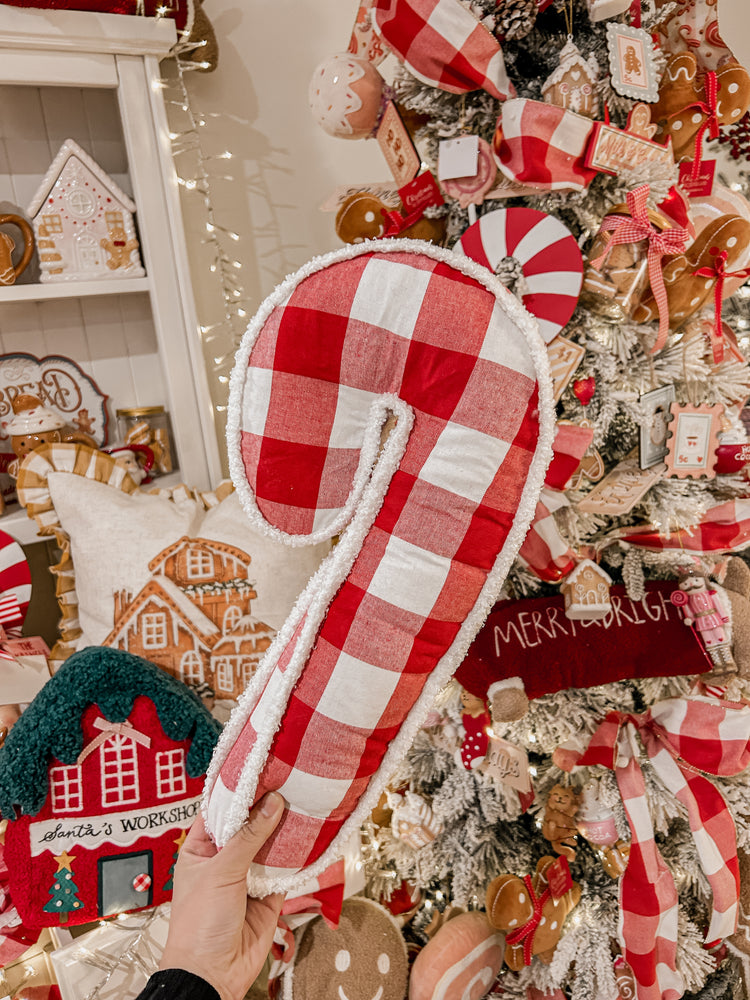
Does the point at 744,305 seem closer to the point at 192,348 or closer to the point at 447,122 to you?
the point at 447,122

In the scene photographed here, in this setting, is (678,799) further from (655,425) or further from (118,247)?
(118,247)

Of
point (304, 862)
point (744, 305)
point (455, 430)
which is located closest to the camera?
point (455, 430)

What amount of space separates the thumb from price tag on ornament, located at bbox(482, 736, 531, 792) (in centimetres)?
48

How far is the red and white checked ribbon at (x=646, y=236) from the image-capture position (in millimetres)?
820

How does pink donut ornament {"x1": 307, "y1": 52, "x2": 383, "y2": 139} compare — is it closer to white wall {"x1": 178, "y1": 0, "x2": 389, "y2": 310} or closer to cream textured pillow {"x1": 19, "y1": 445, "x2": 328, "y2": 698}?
Answer: white wall {"x1": 178, "y1": 0, "x2": 389, "y2": 310}

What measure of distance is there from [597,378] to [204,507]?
674 mm

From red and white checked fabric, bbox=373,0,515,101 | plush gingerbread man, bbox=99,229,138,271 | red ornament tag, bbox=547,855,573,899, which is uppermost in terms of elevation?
red and white checked fabric, bbox=373,0,515,101

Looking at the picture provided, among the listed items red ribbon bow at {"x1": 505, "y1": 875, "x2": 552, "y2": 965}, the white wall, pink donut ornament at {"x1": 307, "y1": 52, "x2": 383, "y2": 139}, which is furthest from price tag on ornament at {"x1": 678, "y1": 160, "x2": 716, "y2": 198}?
red ribbon bow at {"x1": 505, "y1": 875, "x2": 552, "y2": 965}

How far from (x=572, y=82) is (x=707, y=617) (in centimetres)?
76

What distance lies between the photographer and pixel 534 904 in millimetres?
Answer: 1039

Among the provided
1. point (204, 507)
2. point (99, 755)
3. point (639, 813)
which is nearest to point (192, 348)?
point (204, 507)

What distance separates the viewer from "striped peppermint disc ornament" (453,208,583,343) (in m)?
0.81

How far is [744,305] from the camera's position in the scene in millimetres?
1374

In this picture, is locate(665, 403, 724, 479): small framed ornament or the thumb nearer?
the thumb
